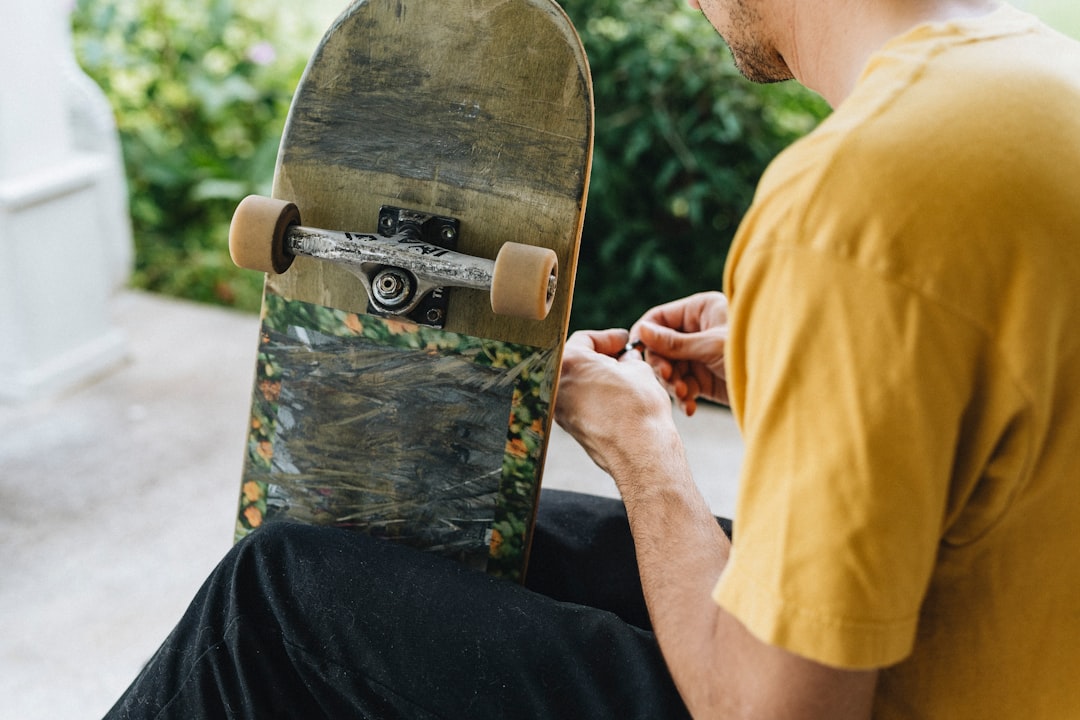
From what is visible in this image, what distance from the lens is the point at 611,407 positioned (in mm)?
1043

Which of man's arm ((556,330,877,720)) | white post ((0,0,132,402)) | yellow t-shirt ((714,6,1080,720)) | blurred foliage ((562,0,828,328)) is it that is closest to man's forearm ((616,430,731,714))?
man's arm ((556,330,877,720))

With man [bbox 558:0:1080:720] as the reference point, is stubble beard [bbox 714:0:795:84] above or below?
above

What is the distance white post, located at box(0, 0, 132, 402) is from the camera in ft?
8.44

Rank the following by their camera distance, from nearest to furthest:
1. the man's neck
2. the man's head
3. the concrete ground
Answer: 1. the man's neck
2. the man's head
3. the concrete ground

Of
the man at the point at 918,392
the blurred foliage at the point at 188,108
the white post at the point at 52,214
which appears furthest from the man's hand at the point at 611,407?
the blurred foliage at the point at 188,108

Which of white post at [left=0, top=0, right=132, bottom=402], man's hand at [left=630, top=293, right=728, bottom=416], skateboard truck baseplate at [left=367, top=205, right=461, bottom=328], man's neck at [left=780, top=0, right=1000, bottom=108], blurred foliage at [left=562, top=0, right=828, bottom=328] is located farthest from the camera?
blurred foliage at [left=562, top=0, right=828, bottom=328]

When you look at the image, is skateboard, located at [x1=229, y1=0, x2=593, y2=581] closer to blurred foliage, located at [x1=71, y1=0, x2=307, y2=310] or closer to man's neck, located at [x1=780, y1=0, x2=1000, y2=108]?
man's neck, located at [x1=780, y1=0, x2=1000, y2=108]

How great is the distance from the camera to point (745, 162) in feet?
9.68

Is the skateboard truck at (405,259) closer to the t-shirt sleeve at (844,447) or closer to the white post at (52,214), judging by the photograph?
the t-shirt sleeve at (844,447)

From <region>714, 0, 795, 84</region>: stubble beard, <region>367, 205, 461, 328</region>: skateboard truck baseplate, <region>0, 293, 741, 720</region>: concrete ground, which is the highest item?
<region>714, 0, 795, 84</region>: stubble beard

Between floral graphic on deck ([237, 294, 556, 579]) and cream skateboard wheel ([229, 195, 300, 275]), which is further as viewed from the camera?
floral graphic on deck ([237, 294, 556, 579])

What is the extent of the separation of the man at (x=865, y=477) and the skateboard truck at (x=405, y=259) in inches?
10.8

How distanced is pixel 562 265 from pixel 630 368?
140 millimetres

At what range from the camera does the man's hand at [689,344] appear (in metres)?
1.27
